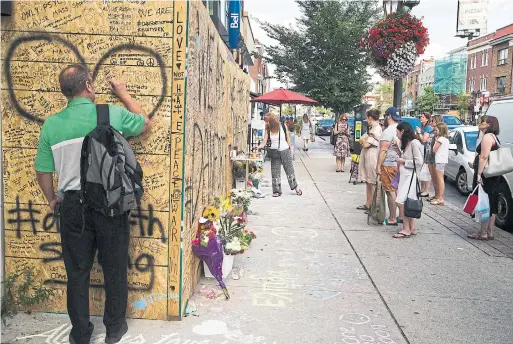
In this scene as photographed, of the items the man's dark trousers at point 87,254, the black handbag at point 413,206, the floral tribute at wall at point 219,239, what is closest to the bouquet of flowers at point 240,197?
the floral tribute at wall at point 219,239

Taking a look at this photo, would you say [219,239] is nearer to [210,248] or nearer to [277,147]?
[210,248]

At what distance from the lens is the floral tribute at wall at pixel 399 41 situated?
32.1ft

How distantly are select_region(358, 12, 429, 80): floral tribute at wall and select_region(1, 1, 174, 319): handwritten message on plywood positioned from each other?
23.3 ft

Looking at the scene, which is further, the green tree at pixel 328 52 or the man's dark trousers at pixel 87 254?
the green tree at pixel 328 52

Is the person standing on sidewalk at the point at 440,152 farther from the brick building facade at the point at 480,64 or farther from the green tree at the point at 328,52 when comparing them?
the brick building facade at the point at 480,64

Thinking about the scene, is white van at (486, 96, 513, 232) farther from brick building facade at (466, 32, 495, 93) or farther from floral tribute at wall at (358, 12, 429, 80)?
brick building facade at (466, 32, 495, 93)

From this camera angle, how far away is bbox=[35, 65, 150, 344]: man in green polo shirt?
329 centimetres

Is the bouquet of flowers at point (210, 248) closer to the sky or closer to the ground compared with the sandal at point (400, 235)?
closer to the sky

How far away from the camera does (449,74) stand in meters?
68.6

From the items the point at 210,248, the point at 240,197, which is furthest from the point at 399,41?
the point at 210,248

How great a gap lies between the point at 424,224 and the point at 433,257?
201 cm

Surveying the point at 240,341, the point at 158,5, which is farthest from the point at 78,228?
the point at 158,5

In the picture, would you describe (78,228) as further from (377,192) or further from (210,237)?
(377,192)

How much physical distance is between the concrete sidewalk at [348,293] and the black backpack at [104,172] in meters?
1.07
